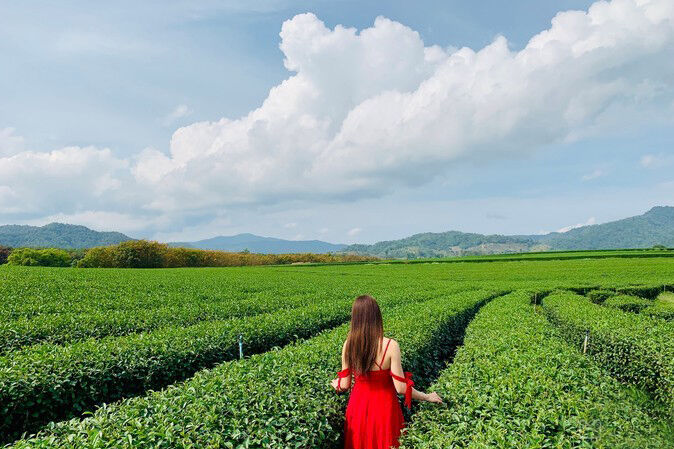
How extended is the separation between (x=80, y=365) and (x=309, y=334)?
8382 millimetres

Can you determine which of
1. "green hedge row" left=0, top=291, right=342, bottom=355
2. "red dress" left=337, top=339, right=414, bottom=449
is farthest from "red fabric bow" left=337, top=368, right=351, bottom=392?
"green hedge row" left=0, top=291, right=342, bottom=355

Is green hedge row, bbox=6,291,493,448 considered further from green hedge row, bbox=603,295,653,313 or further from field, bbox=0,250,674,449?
A: green hedge row, bbox=603,295,653,313

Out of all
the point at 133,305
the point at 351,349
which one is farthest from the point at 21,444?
the point at 133,305

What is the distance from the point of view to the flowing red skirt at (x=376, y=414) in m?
5.32

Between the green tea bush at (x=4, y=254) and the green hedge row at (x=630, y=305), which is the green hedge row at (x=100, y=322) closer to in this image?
the green hedge row at (x=630, y=305)

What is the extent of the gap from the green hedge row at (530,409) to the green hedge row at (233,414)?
4.55 feet

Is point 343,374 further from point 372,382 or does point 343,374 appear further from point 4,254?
point 4,254

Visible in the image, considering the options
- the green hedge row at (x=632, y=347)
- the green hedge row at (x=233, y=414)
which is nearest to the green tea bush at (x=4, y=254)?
the green hedge row at (x=233, y=414)

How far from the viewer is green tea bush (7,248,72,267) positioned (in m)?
76.8

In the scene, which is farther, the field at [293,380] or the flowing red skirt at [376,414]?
the flowing red skirt at [376,414]

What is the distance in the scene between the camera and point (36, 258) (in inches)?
3063

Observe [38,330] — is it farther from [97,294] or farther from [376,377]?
[376,377]

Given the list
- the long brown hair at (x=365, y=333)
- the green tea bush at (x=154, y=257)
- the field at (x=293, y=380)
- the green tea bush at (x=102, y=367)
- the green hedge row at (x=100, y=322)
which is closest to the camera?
the field at (x=293, y=380)

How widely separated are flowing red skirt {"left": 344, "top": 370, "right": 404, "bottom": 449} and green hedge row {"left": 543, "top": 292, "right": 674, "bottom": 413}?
278 inches
